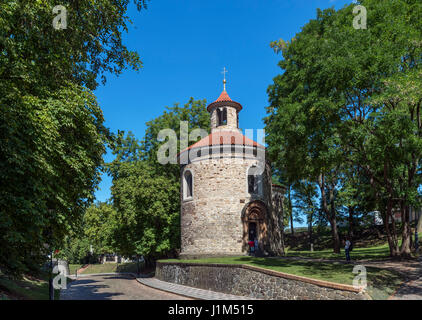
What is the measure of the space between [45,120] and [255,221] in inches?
705

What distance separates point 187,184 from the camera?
25.6 m

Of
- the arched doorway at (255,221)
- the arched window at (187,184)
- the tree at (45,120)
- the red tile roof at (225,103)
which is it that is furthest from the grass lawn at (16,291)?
the red tile roof at (225,103)

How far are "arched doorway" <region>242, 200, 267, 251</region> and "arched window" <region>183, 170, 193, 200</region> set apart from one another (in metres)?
4.95

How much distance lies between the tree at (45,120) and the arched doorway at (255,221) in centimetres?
1289

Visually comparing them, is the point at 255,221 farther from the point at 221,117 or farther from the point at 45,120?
the point at 45,120

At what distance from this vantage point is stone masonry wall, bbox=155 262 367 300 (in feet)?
36.2

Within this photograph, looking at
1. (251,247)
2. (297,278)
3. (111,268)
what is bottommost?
(111,268)

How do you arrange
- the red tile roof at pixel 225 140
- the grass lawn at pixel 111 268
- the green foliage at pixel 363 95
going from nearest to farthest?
the green foliage at pixel 363 95
the red tile roof at pixel 225 140
the grass lawn at pixel 111 268

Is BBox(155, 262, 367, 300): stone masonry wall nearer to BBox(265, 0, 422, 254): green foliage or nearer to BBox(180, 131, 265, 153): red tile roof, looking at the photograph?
BBox(265, 0, 422, 254): green foliage

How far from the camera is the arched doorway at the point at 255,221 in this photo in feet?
74.9

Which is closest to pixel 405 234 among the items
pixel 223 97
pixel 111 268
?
pixel 223 97

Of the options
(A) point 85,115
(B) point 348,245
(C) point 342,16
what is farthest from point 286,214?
(A) point 85,115

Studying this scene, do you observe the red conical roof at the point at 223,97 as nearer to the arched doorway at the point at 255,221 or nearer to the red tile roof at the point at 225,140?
the red tile roof at the point at 225,140
